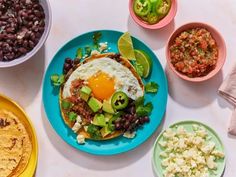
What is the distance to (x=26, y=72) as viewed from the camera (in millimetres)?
1896

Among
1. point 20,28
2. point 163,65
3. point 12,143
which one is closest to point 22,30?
point 20,28

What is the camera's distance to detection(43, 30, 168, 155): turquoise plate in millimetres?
1842

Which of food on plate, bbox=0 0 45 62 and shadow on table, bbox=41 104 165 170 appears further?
shadow on table, bbox=41 104 165 170

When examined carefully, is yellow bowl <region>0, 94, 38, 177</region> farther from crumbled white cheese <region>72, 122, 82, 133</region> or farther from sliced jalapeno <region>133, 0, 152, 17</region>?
sliced jalapeno <region>133, 0, 152, 17</region>

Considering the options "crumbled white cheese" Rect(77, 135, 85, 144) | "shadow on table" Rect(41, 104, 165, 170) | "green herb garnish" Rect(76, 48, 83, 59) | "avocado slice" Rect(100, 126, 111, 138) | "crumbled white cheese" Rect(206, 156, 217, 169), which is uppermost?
"green herb garnish" Rect(76, 48, 83, 59)

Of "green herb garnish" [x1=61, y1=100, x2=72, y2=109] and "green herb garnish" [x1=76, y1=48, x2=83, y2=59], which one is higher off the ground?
"green herb garnish" [x1=76, y1=48, x2=83, y2=59]

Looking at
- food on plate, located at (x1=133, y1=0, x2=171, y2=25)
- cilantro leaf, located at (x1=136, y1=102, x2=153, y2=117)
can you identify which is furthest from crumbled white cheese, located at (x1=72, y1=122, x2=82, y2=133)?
food on plate, located at (x1=133, y1=0, x2=171, y2=25)

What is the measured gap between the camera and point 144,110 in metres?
1.84

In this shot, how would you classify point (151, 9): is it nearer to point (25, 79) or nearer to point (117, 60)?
point (117, 60)

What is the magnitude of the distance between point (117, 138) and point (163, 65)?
0.30m

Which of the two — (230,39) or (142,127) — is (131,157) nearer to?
(142,127)

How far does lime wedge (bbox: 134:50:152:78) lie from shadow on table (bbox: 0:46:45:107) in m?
0.33

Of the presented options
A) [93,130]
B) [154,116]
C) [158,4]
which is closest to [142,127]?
[154,116]

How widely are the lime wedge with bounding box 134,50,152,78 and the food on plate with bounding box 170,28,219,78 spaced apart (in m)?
0.08
